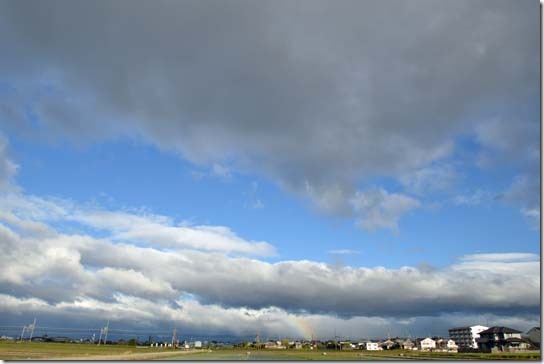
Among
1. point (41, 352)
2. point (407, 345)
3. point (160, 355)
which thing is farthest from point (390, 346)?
point (41, 352)

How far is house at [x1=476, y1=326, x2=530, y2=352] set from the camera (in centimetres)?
8719

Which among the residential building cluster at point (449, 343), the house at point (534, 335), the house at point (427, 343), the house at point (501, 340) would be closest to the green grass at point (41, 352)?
the residential building cluster at point (449, 343)

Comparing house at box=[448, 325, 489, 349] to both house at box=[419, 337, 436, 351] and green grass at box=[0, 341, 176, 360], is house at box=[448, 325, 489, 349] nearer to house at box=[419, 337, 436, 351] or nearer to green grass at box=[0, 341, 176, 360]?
house at box=[419, 337, 436, 351]

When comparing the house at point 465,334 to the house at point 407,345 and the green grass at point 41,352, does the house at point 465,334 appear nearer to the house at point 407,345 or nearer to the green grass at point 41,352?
the house at point 407,345

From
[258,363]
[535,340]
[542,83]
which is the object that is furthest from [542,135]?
[535,340]

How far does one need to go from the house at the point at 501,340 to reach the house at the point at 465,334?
26.8 metres

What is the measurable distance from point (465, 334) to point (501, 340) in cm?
4373

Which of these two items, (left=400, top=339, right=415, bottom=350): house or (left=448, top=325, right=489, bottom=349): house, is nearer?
(left=448, top=325, right=489, bottom=349): house

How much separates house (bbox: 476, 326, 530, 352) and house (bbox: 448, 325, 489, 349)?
87.9 ft

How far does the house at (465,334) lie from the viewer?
415ft

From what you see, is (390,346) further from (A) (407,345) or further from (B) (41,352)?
(B) (41,352)

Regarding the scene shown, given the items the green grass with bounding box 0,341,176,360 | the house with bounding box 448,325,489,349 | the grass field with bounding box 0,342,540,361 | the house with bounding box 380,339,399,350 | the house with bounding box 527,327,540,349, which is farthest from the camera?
the house with bounding box 380,339,399,350

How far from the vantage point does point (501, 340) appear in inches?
3676

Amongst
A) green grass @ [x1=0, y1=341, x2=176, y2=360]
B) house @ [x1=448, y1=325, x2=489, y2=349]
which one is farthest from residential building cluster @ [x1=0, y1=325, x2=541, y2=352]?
green grass @ [x1=0, y1=341, x2=176, y2=360]
